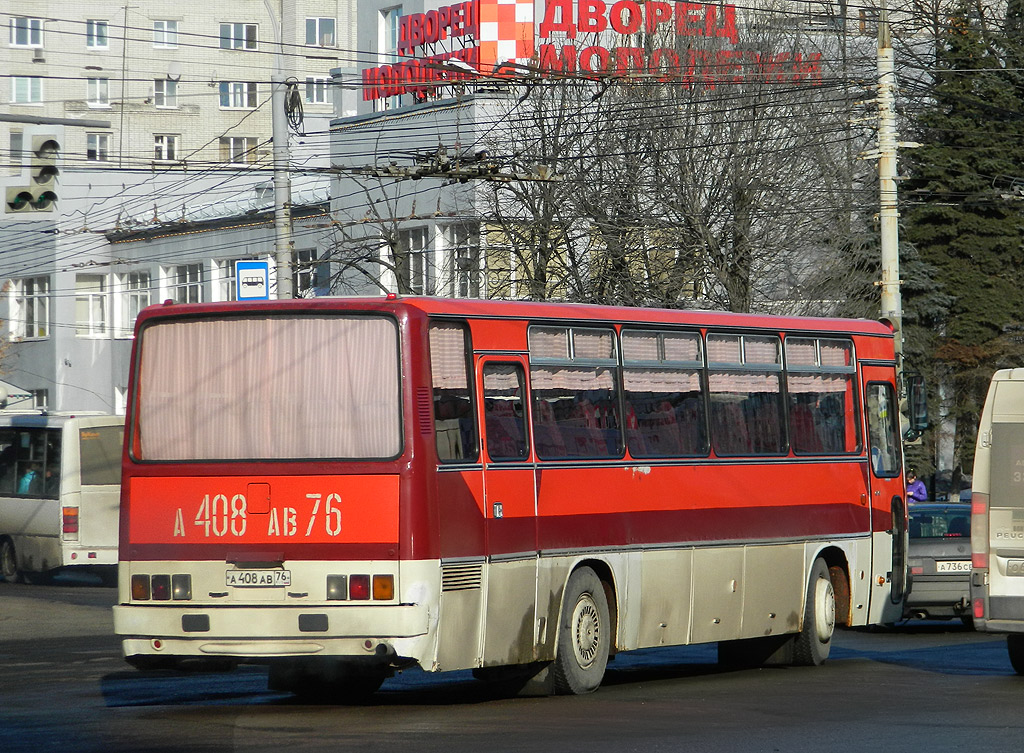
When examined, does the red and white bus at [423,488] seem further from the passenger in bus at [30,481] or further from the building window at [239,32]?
the building window at [239,32]

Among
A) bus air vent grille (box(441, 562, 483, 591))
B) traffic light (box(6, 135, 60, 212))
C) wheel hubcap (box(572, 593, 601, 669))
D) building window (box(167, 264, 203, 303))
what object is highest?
building window (box(167, 264, 203, 303))

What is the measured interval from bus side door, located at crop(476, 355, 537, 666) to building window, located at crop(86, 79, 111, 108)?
263 feet

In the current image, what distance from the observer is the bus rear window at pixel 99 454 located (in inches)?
1155

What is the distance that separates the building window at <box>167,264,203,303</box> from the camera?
52.7 meters

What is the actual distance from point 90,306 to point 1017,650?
150ft

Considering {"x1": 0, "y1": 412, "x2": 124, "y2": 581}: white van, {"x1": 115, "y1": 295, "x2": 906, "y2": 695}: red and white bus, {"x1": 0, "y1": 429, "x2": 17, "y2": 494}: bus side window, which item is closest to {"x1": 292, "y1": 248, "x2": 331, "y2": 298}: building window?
{"x1": 0, "y1": 429, "x2": 17, "y2": 494}: bus side window

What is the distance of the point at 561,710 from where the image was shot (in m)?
12.2

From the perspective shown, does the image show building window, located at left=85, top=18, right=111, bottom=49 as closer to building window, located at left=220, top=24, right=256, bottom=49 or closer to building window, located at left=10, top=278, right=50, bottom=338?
building window, located at left=220, top=24, right=256, bottom=49

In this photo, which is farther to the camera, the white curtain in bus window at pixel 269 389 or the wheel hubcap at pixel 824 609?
the wheel hubcap at pixel 824 609

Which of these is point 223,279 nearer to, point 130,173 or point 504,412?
point 130,173

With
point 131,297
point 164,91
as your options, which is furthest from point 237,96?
point 131,297

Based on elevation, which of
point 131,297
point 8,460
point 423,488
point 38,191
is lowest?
point 423,488

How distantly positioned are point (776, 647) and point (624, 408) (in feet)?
12.0

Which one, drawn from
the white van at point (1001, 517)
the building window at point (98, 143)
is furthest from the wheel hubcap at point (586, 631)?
the building window at point (98, 143)
